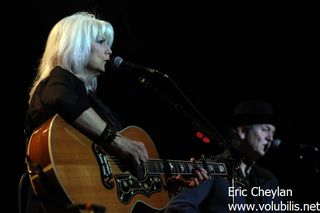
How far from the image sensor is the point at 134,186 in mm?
2826

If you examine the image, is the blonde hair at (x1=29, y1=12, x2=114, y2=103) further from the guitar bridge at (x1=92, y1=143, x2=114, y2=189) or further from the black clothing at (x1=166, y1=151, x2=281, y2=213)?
the black clothing at (x1=166, y1=151, x2=281, y2=213)

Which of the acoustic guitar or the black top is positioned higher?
the black top

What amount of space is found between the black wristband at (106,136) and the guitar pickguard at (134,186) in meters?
0.20

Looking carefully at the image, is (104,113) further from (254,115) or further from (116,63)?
(254,115)

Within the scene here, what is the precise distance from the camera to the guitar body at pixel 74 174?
94.4 inches

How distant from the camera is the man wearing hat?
134 inches

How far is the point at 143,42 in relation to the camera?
494 cm

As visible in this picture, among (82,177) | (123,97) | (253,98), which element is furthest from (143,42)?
(82,177)

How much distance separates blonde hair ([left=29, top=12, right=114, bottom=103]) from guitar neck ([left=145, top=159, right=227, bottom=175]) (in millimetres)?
602

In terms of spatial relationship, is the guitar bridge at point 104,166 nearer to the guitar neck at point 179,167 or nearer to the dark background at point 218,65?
the guitar neck at point 179,167

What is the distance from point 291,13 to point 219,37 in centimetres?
78

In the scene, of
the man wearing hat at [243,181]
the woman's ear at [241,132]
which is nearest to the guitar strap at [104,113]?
the man wearing hat at [243,181]

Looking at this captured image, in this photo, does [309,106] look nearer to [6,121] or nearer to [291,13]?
[291,13]

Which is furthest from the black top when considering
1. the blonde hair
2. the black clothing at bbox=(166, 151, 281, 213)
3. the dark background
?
the dark background
